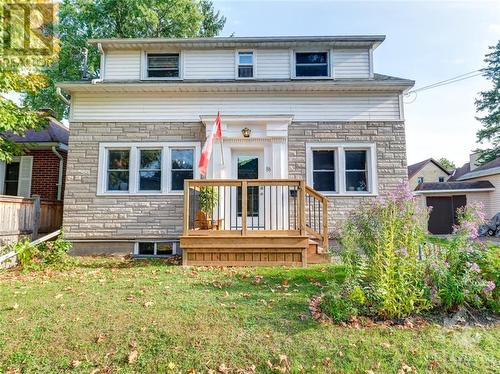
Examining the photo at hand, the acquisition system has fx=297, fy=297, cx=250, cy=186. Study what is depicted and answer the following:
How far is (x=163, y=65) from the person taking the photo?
29.3ft

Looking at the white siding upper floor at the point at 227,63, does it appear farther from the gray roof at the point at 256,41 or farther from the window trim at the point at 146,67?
the gray roof at the point at 256,41

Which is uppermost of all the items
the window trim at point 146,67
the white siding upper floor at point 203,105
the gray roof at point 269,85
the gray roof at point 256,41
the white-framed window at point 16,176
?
the gray roof at point 256,41

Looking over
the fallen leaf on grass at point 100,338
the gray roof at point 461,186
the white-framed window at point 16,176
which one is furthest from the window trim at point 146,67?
the gray roof at point 461,186

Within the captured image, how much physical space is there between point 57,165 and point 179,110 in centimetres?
498

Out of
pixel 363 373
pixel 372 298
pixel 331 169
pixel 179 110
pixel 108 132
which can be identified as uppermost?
pixel 179 110

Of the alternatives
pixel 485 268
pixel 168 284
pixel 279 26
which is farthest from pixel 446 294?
pixel 279 26

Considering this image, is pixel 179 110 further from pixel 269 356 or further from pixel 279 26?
pixel 269 356

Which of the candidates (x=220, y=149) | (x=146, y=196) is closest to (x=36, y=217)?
(x=146, y=196)

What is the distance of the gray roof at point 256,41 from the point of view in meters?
8.62

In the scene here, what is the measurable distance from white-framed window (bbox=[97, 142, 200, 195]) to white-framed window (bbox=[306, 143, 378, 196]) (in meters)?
3.23

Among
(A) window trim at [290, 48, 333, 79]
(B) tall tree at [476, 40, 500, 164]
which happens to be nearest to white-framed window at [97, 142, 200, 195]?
(A) window trim at [290, 48, 333, 79]

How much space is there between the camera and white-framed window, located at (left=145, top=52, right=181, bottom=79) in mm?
8891

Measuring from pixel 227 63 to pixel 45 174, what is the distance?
698cm

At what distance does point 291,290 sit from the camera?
4.50 meters
